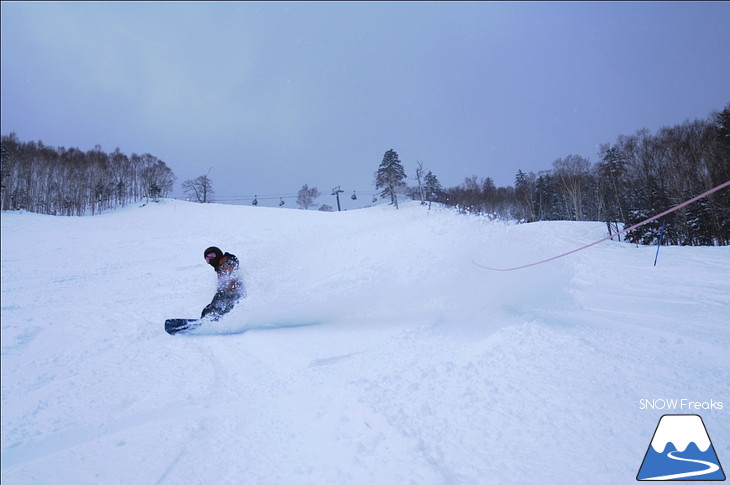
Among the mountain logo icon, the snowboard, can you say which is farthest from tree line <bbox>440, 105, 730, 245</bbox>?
the snowboard

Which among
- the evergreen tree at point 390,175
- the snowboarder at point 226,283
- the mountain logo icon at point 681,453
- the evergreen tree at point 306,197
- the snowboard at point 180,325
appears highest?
the evergreen tree at point 306,197

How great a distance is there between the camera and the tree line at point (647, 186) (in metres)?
7.79

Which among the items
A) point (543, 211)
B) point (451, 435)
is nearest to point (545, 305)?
point (451, 435)

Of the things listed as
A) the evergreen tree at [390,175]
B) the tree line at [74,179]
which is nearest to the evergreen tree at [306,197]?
the tree line at [74,179]

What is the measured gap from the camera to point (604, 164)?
25609 mm

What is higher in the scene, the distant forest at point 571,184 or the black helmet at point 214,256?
the distant forest at point 571,184

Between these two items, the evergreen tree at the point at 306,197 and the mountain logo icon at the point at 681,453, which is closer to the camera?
the mountain logo icon at the point at 681,453

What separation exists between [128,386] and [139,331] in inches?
95.5

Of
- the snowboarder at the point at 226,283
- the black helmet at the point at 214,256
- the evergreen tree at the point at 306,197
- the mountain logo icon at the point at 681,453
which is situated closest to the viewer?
the mountain logo icon at the point at 681,453

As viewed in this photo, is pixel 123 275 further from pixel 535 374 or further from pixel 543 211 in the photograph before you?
pixel 543 211

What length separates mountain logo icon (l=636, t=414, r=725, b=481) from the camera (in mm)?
1666

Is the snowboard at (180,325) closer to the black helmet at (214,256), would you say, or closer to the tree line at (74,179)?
the black helmet at (214,256)

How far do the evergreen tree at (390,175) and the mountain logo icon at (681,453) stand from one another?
7511 millimetres

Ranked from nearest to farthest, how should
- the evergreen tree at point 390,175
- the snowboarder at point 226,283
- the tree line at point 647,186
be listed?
the snowboarder at point 226,283 → the tree line at point 647,186 → the evergreen tree at point 390,175
